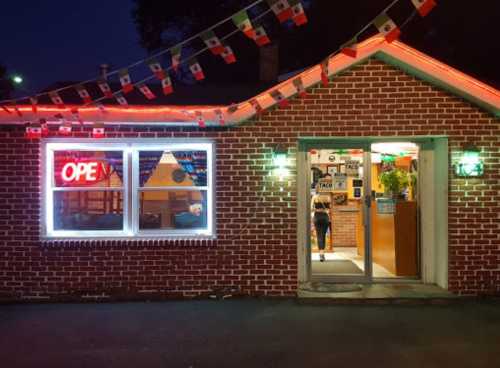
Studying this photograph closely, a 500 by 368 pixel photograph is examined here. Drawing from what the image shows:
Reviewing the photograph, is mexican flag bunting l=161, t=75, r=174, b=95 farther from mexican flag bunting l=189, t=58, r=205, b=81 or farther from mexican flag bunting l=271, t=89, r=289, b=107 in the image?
mexican flag bunting l=271, t=89, r=289, b=107

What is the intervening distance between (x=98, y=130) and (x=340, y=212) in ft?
17.0

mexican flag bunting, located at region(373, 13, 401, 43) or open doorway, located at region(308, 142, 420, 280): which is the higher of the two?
mexican flag bunting, located at region(373, 13, 401, 43)

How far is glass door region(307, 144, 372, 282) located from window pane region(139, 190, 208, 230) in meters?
1.88

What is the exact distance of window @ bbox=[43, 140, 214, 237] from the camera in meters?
8.84

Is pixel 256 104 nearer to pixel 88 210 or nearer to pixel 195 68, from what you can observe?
pixel 195 68

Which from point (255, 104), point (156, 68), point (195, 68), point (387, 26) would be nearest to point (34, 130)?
point (156, 68)

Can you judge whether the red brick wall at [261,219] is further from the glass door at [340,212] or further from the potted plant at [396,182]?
the potted plant at [396,182]

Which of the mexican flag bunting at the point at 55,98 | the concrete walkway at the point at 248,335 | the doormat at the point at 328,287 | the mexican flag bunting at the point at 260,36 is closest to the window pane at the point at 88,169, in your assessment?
the mexican flag bunting at the point at 55,98

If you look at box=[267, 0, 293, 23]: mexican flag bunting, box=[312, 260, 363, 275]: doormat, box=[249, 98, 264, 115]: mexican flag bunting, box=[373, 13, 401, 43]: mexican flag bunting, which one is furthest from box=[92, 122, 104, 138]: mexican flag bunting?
box=[373, 13, 401, 43]: mexican flag bunting

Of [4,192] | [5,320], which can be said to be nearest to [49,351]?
[5,320]

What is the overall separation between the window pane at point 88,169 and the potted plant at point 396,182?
15.8ft

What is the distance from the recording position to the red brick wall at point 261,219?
865 centimetres

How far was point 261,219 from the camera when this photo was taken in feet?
28.6

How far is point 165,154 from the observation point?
895cm
